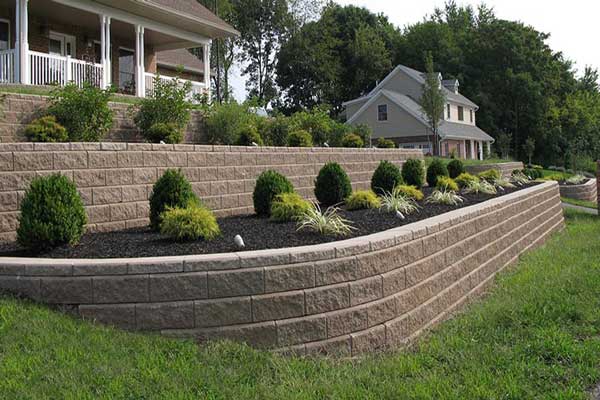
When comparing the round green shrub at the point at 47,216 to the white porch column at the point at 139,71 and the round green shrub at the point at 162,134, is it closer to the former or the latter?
the round green shrub at the point at 162,134

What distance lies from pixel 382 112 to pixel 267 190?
101 feet

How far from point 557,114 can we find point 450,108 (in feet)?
48.6

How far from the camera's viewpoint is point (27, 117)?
851cm

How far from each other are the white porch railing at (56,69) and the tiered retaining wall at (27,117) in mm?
4230

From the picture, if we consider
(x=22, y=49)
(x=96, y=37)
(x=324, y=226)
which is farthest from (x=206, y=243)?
(x=96, y=37)

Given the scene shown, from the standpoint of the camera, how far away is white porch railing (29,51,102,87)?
13750mm

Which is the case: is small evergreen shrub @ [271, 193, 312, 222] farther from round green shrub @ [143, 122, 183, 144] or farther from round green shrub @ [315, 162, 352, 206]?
round green shrub @ [143, 122, 183, 144]

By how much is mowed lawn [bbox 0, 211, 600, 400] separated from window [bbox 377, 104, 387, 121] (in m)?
33.0

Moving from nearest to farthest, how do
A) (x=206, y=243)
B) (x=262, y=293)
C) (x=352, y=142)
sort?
(x=262, y=293) < (x=206, y=243) < (x=352, y=142)

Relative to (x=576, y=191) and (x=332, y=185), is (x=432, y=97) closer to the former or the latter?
(x=576, y=191)

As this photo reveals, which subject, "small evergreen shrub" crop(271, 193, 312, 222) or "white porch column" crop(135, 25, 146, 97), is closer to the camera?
"small evergreen shrub" crop(271, 193, 312, 222)

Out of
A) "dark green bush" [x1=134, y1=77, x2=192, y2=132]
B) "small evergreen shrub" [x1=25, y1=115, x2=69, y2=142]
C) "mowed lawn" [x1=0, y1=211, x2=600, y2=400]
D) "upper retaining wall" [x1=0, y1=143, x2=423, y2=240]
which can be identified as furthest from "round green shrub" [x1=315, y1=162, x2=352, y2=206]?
"mowed lawn" [x1=0, y1=211, x2=600, y2=400]

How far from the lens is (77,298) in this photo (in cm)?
427

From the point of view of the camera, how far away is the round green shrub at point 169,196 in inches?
254
